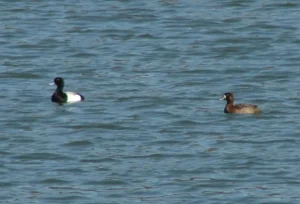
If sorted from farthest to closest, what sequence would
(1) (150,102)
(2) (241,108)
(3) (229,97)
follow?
(1) (150,102), (3) (229,97), (2) (241,108)

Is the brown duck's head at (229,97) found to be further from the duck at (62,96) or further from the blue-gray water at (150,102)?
the duck at (62,96)

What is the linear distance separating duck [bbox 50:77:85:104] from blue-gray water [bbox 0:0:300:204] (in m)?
0.19

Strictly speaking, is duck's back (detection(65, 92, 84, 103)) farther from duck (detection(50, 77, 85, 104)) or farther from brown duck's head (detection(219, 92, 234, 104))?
brown duck's head (detection(219, 92, 234, 104))

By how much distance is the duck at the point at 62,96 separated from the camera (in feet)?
83.0

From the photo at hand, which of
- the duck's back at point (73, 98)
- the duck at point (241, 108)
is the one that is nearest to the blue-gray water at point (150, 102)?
the duck at point (241, 108)

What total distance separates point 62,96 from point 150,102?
156 cm

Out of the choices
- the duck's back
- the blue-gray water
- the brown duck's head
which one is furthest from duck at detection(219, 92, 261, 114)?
the duck's back

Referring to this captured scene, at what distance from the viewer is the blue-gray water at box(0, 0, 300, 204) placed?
19453mm

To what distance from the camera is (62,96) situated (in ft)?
83.5

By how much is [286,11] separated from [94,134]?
1264 cm

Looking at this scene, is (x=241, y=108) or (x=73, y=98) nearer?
(x=241, y=108)

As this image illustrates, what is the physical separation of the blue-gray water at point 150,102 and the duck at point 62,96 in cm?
19

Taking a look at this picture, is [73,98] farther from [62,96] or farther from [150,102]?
[150,102]

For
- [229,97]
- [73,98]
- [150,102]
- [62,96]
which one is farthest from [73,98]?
[229,97]
